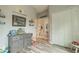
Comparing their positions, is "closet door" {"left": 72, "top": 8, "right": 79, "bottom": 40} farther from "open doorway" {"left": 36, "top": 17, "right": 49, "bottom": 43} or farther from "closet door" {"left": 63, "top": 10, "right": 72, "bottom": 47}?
"open doorway" {"left": 36, "top": 17, "right": 49, "bottom": 43}

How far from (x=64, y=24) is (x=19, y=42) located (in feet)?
4.18

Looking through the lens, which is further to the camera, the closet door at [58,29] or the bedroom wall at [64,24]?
the closet door at [58,29]

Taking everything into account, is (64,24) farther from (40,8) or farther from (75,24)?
(40,8)

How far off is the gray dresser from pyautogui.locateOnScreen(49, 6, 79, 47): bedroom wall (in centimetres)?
63

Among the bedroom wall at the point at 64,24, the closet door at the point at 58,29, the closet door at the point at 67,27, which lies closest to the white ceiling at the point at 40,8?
the bedroom wall at the point at 64,24

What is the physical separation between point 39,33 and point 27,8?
2.37 feet

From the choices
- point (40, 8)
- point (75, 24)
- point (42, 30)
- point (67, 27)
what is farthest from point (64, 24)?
point (40, 8)

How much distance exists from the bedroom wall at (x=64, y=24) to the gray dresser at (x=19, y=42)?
632mm

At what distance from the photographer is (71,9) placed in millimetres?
2424

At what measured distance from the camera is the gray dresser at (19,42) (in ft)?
7.98

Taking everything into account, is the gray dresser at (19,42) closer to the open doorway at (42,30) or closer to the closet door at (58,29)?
the open doorway at (42,30)

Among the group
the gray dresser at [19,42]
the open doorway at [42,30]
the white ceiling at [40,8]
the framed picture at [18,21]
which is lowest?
the gray dresser at [19,42]

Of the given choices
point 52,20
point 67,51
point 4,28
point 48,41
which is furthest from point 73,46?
point 4,28

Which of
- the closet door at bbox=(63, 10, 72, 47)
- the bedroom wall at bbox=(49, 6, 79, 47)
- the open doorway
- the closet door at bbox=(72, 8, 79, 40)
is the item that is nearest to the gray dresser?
the open doorway
